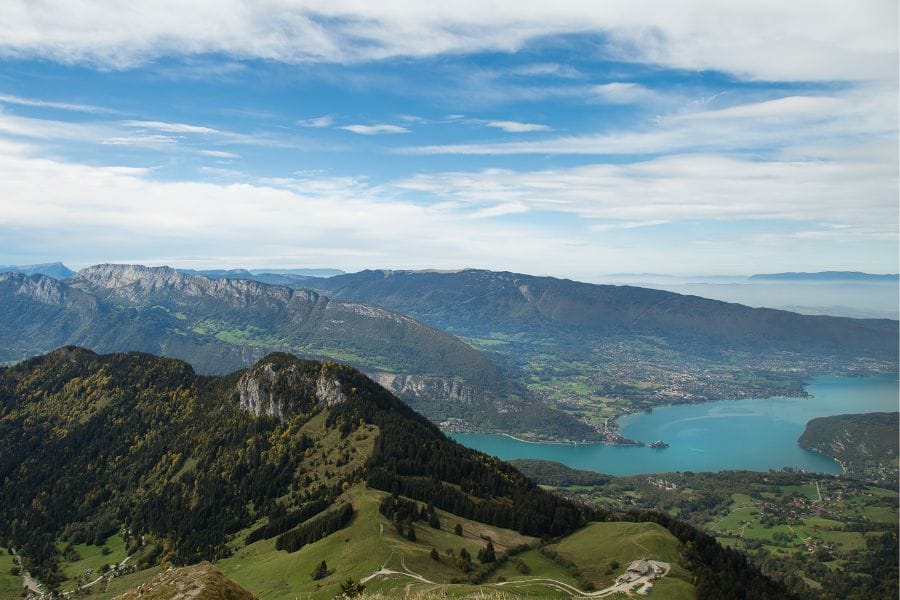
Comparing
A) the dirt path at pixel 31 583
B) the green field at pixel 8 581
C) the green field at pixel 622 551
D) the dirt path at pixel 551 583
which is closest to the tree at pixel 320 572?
the dirt path at pixel 551 583

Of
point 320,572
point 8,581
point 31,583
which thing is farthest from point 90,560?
point 320,572

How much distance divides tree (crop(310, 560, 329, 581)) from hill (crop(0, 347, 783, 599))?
32 cm

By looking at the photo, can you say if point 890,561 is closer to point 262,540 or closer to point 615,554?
point 615,554

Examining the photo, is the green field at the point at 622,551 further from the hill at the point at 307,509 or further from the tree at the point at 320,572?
the tree at the point at 320,572

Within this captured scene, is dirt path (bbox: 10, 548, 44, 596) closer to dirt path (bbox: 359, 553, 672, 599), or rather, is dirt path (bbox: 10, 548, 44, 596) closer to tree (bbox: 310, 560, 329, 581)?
tree (bbox: 310, 560, 329, 581)

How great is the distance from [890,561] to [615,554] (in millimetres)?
125409

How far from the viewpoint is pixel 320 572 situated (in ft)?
271

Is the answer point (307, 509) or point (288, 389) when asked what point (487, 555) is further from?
point (288, 389)

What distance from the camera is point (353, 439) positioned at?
147250 mm

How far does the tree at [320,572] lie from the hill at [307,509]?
12.8 inches

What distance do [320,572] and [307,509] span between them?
113ft

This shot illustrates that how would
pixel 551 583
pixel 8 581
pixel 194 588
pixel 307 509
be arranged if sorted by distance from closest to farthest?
pixel 194 588 → pixel 551 583 → pixel 307 509 → pixel 8 581

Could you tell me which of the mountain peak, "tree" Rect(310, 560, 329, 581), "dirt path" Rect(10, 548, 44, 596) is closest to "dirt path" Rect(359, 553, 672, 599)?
"tree" Rect(310, 560, 329, 581)

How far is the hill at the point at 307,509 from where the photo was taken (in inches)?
3282
